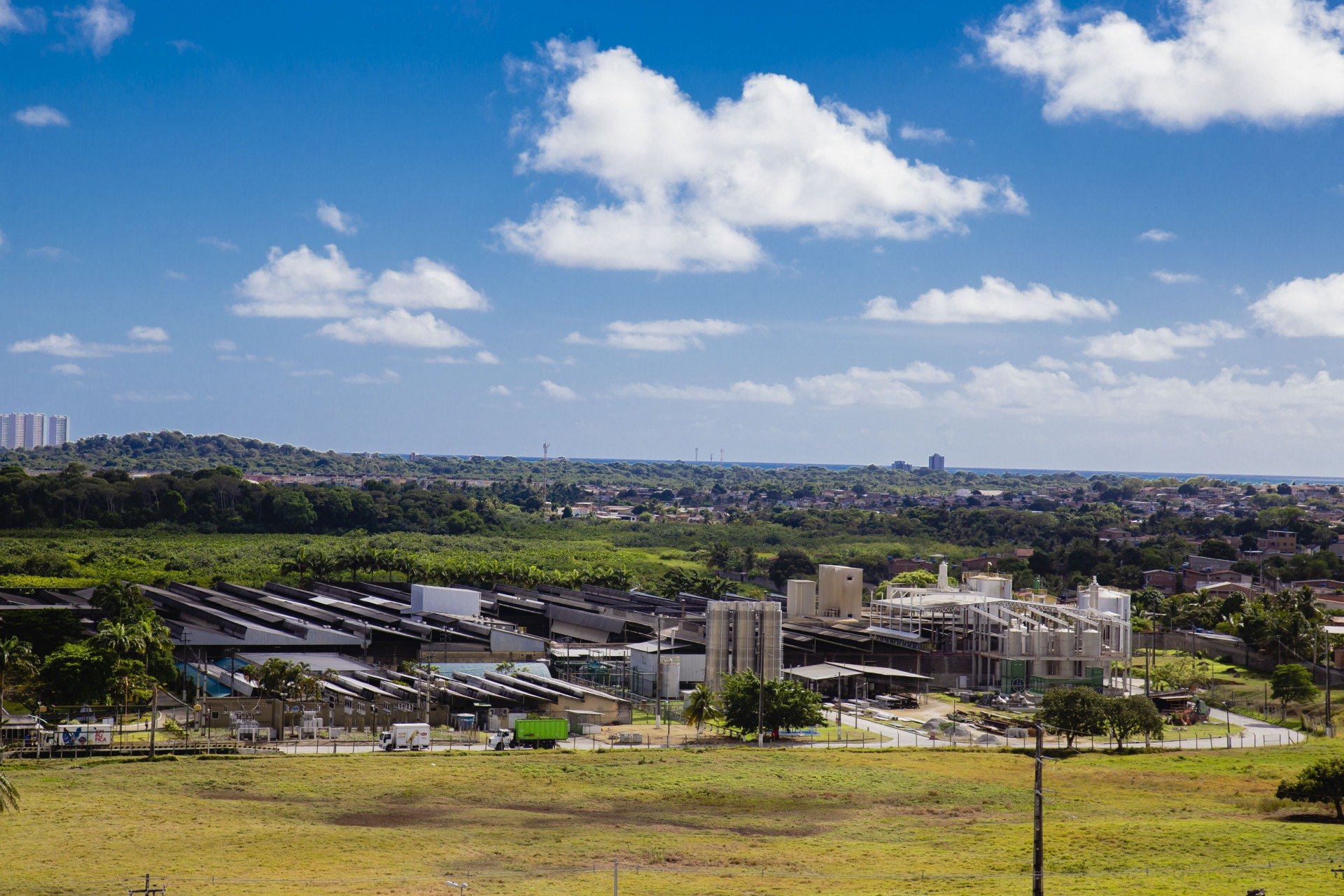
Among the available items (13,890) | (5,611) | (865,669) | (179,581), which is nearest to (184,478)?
(179,581)

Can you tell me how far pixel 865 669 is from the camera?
78.2 meters

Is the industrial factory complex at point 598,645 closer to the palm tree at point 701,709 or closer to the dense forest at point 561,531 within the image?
the palm tree at point 701,709

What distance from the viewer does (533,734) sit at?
59.5m

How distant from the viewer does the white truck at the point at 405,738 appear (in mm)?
56781

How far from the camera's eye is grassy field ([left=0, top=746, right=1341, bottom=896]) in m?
36.3

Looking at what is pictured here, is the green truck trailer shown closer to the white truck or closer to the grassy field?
the white truck

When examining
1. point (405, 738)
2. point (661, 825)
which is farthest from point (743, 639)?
point (661, 825)

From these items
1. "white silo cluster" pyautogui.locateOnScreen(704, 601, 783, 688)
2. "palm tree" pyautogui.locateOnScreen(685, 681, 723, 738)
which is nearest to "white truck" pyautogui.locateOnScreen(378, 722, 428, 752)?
"palm tree" pyautogui.locateOnScreen(685, 681, 723, 738)

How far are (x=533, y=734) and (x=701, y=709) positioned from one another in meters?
8.85

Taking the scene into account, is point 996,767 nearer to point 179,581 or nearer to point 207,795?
point 207,795

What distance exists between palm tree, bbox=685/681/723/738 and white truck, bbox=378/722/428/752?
13428 mm

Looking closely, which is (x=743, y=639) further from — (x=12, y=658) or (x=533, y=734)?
(x=12, y=658)

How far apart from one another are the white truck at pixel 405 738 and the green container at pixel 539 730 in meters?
4.39

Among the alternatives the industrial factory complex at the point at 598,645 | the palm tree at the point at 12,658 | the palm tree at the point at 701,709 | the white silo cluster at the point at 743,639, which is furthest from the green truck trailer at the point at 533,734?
the palm tree at the point at 12,658
